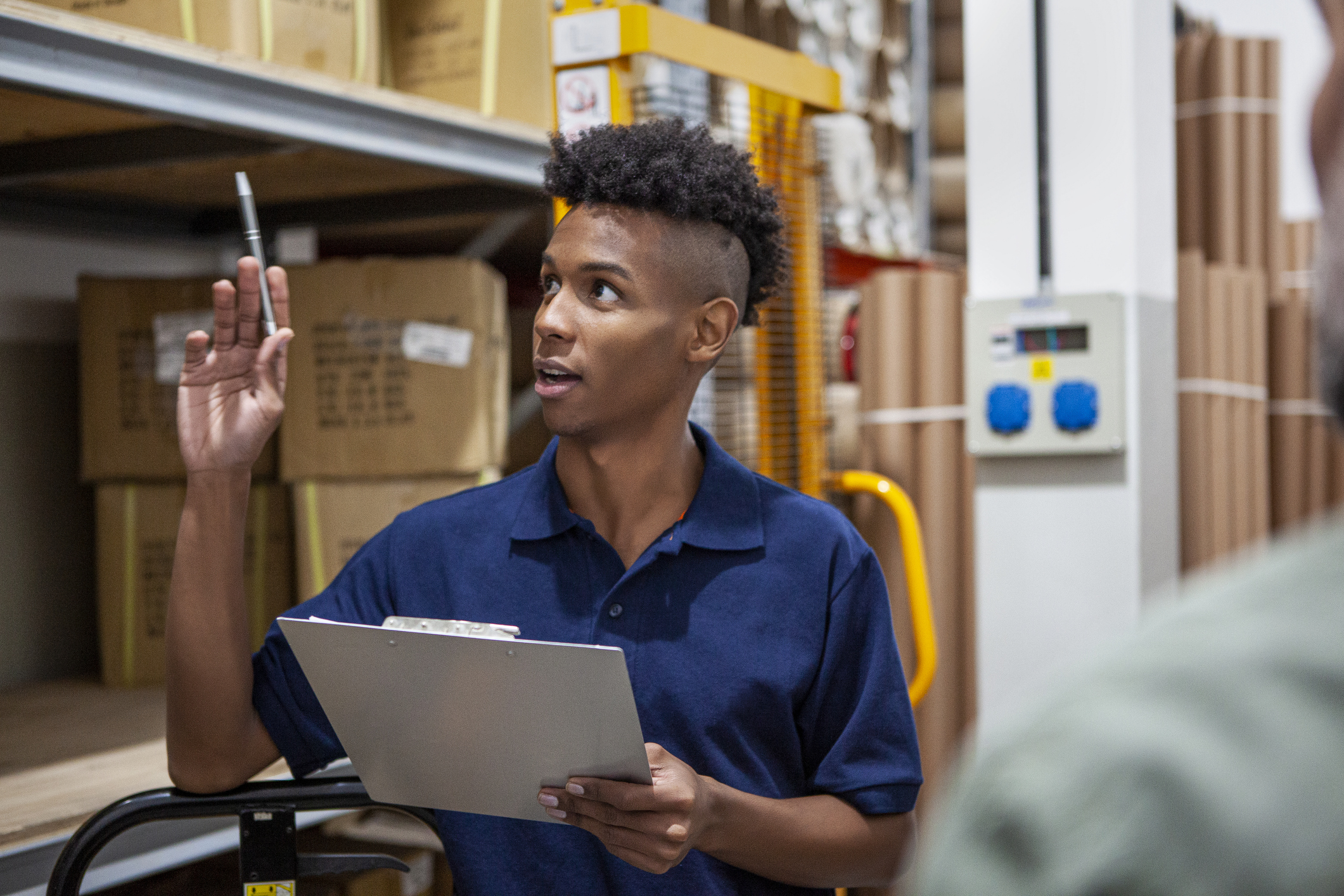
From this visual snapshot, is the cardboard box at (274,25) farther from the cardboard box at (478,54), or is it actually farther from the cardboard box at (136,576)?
the cardboard box at (136,576)

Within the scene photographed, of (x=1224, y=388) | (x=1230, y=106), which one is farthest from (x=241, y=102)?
(x=1230, y=106)

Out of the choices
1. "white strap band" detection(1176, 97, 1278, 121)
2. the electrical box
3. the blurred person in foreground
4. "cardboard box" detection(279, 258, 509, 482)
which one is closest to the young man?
"cardboard box" detection(279, 258, 509, 482)

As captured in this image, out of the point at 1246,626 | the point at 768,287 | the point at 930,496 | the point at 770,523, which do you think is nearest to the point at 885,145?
the point at 930,496

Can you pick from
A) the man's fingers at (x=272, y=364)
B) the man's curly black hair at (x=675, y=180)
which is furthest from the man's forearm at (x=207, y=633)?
the man's curly black hair at (x=675, y=180)

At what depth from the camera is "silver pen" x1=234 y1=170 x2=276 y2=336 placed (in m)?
1.50

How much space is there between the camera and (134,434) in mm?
2299

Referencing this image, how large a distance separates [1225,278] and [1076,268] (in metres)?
0.92

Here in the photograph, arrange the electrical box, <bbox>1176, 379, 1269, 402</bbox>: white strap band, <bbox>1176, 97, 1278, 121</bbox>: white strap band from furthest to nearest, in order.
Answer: <bbox>1176, 97, 1278, 121</bbox>: white strap band, <bbox>1176, 379, 1269, 402</bbox>: white strap band, the electrical box

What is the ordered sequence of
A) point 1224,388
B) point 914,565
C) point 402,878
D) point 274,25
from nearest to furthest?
point 274,25 → point 402,878 → point 914,565 → point 1224,388

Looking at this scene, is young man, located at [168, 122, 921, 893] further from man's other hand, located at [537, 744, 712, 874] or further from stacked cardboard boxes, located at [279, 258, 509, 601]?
stacked cardboard boxes, located at [279, 258, 509, 601]

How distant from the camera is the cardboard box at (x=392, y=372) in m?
2.23

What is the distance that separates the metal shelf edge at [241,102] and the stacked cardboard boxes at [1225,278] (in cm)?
199

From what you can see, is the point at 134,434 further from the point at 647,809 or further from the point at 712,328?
the point at 647,809

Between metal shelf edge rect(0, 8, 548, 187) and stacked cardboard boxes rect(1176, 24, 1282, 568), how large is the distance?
78.4 inches
